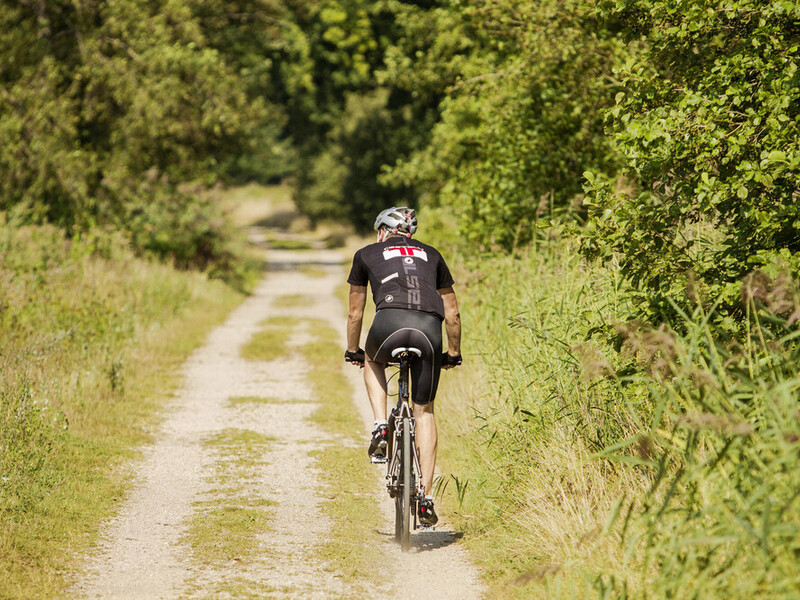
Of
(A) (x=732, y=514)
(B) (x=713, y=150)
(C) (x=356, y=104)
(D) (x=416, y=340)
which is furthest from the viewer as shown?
(C) (x=356, y=104)

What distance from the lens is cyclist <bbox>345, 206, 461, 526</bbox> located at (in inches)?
237

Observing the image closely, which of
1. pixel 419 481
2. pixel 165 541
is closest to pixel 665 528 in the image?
pixel 419 481

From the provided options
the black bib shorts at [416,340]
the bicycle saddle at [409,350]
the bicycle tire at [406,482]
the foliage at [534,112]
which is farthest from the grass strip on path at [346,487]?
the foliage at [534,112]

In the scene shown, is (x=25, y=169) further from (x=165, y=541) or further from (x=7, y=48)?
(x=165, y=541)

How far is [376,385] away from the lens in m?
6.38

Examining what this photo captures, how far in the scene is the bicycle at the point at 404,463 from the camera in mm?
5895

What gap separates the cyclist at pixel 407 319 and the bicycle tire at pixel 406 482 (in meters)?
0.12

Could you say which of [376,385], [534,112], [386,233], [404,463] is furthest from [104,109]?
[404,463]

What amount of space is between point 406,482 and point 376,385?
80 cm

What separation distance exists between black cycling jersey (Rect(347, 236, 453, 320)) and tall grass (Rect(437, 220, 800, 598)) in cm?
104

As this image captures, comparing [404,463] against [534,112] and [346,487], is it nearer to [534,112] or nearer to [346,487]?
[346,487]

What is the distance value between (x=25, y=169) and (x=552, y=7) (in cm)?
1220

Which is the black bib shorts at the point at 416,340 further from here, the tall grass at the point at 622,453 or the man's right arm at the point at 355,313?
the tall grass at the point at 622,453

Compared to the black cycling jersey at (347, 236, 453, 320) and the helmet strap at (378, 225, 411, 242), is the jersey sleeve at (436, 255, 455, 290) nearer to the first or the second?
the black cycling jersey at (347, 236, 453, 320)
